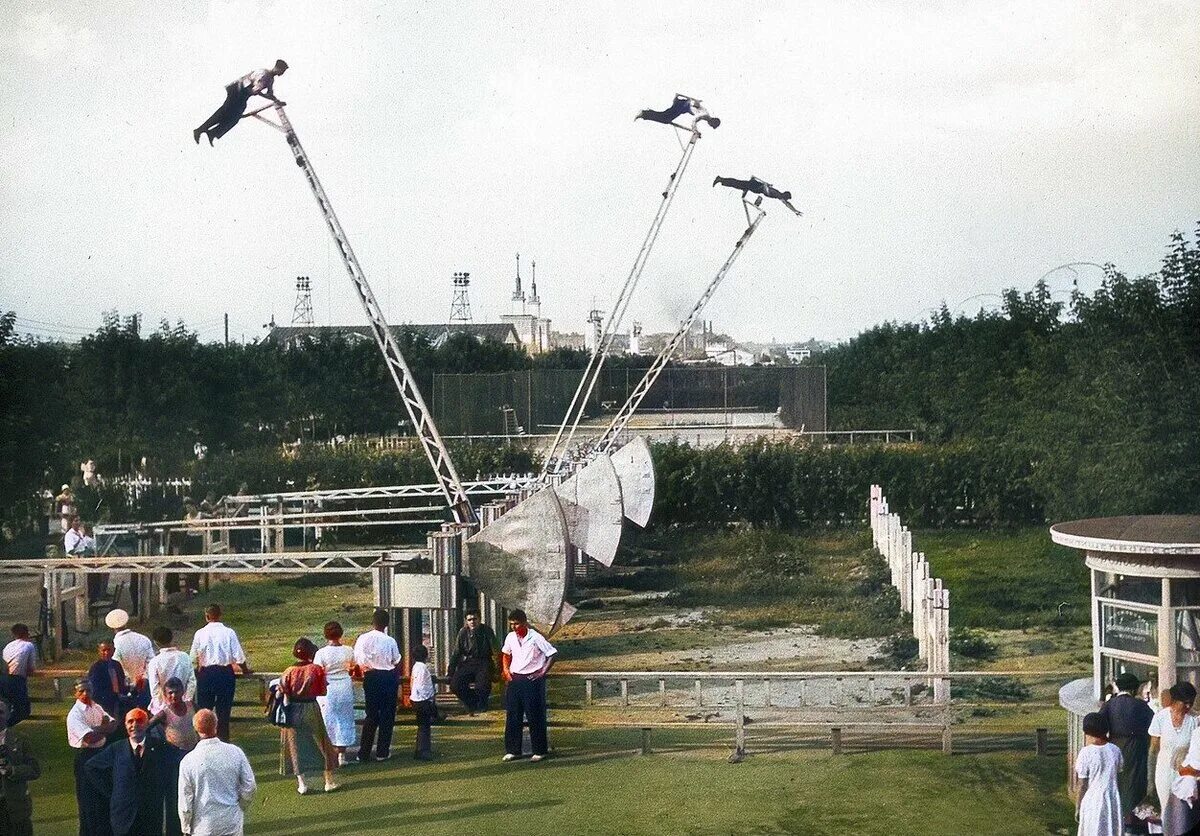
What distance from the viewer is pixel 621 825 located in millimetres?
9156

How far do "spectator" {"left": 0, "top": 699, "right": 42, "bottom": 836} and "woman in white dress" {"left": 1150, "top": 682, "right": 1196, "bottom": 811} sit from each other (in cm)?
629

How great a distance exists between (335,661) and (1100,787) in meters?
5.05

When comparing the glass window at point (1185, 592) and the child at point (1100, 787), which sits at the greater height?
the glass window at point (1185, 592)

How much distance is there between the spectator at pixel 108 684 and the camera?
29.8 ft

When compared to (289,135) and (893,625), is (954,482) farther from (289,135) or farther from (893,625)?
(289,135)

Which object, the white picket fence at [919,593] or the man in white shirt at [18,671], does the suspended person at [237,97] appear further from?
→ the white picket fence at [919,593]

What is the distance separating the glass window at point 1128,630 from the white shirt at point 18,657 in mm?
7412

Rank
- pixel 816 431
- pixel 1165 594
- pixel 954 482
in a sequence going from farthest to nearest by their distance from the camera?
pixel 816 431
pixel 954 482
pixel 1165 594

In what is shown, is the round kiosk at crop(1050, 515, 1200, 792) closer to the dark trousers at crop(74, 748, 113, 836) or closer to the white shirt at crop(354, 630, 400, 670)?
the white shirt at crop(354, 630, 400, 670)

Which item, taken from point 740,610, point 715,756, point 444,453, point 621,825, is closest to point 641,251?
point 740,610

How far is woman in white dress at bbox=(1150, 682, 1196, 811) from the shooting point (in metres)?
7.90

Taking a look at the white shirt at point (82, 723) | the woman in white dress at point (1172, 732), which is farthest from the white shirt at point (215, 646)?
the woman in white dress at point (1172, 732)

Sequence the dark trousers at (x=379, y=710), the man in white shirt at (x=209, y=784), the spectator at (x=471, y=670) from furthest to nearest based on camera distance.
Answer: the spectator at (x=471, y=670) < the dark trousers at (x=379, y=710) < the man in white shirt at (x=209, y=784)

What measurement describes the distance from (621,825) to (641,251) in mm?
13090
